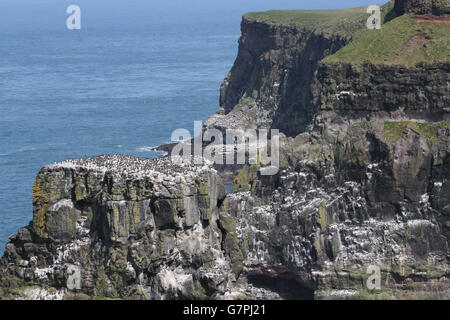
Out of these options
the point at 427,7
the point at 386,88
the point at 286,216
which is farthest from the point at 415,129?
the point at 427,7

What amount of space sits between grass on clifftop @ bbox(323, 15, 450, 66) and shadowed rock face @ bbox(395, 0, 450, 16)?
219 cm

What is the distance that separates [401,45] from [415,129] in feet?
49.9

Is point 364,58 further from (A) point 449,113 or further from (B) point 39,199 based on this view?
(B) point 39,199

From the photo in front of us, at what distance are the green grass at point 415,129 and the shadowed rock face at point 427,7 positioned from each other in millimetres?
20896

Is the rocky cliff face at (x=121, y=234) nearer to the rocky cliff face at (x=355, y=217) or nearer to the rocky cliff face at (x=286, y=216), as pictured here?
the rocky cliff face at (x=286, y=216)

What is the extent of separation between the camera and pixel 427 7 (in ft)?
553

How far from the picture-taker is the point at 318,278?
14600 centimetres

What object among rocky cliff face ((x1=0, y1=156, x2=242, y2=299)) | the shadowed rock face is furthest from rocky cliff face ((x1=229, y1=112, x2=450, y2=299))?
rocky cliff face ((x1=0, y1=156, x2=242, y2=299))

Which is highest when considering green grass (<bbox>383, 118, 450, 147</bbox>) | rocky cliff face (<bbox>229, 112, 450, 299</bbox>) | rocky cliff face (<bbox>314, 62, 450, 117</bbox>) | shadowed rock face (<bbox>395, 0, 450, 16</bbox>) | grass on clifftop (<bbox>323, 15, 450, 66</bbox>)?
shadowed rock face (<bbox>395, 0, 450, 16</bbox>)

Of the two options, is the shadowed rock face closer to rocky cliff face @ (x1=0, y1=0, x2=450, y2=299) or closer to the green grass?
rocky cliff face @ (x1=0, y1=0, x2=450, y2=299)

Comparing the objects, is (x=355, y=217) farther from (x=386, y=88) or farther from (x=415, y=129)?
(x=386, y=88)

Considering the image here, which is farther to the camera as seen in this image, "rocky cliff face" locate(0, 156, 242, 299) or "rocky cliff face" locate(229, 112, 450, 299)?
"rocky cliff face" locate(229, 112, 450, 299)

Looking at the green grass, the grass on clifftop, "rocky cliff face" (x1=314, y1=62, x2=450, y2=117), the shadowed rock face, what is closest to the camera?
the green grass

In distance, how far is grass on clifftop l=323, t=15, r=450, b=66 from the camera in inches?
6235
